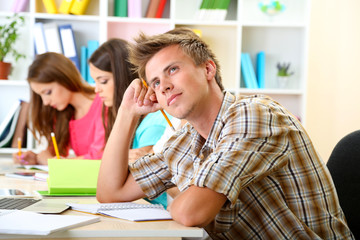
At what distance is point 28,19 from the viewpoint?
3746 millimetres

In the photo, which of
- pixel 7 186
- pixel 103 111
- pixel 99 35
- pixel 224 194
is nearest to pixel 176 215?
pixel 224 194

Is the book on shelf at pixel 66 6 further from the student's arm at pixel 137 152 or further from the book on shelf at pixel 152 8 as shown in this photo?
the student's arm at pixel 137 152

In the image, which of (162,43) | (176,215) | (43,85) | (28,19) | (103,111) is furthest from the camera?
(28,19)

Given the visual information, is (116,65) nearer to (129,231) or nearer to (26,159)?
(26,159)

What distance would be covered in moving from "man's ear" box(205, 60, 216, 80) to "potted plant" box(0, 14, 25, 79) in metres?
2.48

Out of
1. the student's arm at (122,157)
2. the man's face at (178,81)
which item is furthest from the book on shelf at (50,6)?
the man's face at (178,81)

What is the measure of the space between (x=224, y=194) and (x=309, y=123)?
296 centimetres

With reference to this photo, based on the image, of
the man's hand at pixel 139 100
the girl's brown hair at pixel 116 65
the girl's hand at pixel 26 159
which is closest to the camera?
the man's hand at pixel 139 100

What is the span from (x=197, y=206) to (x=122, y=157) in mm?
548

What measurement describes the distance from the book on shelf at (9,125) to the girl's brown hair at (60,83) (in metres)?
0.52

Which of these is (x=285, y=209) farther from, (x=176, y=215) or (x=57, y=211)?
(x=57, y=211)

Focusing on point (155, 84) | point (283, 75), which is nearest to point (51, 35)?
point (283, 75)

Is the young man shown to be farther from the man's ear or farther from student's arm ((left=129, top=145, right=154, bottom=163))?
student's arm ((left=129, top=145, right=154, bottom=163))

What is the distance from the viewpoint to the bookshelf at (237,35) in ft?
12.4
